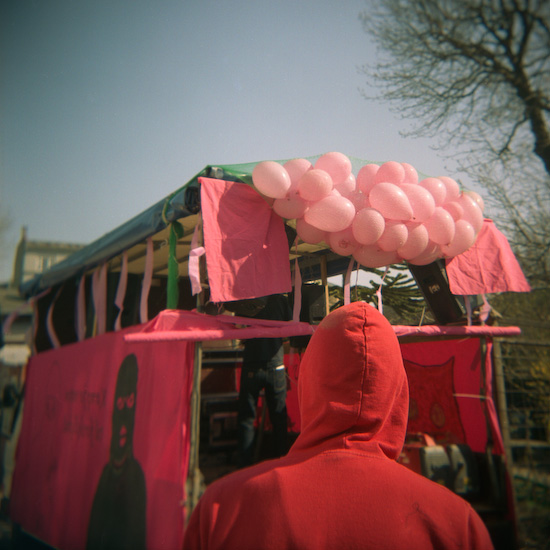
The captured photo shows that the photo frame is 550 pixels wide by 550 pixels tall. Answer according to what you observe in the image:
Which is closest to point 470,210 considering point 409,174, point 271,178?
point 409,174

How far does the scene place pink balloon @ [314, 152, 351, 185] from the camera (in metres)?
3.61

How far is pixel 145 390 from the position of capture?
12.4ft

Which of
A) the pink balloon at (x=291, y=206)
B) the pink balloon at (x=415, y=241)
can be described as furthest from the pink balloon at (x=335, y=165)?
the pink balloon at (x=415, y=241)

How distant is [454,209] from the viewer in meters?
4.02

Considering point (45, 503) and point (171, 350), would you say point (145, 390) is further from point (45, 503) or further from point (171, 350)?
point (45, 503)

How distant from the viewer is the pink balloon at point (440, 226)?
3791 millimetres

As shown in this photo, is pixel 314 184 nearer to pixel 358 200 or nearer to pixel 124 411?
pixel 358 200

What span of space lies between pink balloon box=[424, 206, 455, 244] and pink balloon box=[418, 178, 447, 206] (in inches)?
5.3

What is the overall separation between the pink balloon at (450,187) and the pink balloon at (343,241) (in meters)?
1.07

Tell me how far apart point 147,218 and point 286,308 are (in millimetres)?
1630

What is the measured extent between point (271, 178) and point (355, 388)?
242 centimetres

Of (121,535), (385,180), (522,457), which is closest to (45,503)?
(121,535)

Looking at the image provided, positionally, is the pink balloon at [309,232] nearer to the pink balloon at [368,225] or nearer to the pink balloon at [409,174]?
the pink balloon at [368,225]

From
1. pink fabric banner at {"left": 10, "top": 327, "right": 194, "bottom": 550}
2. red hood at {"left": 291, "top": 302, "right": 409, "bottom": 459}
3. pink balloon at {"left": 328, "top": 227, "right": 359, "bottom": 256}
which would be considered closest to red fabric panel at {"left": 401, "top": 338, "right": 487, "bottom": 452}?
pink balloon at {"left": 328, "top": 227, "right": 359, "bottom": 256}
